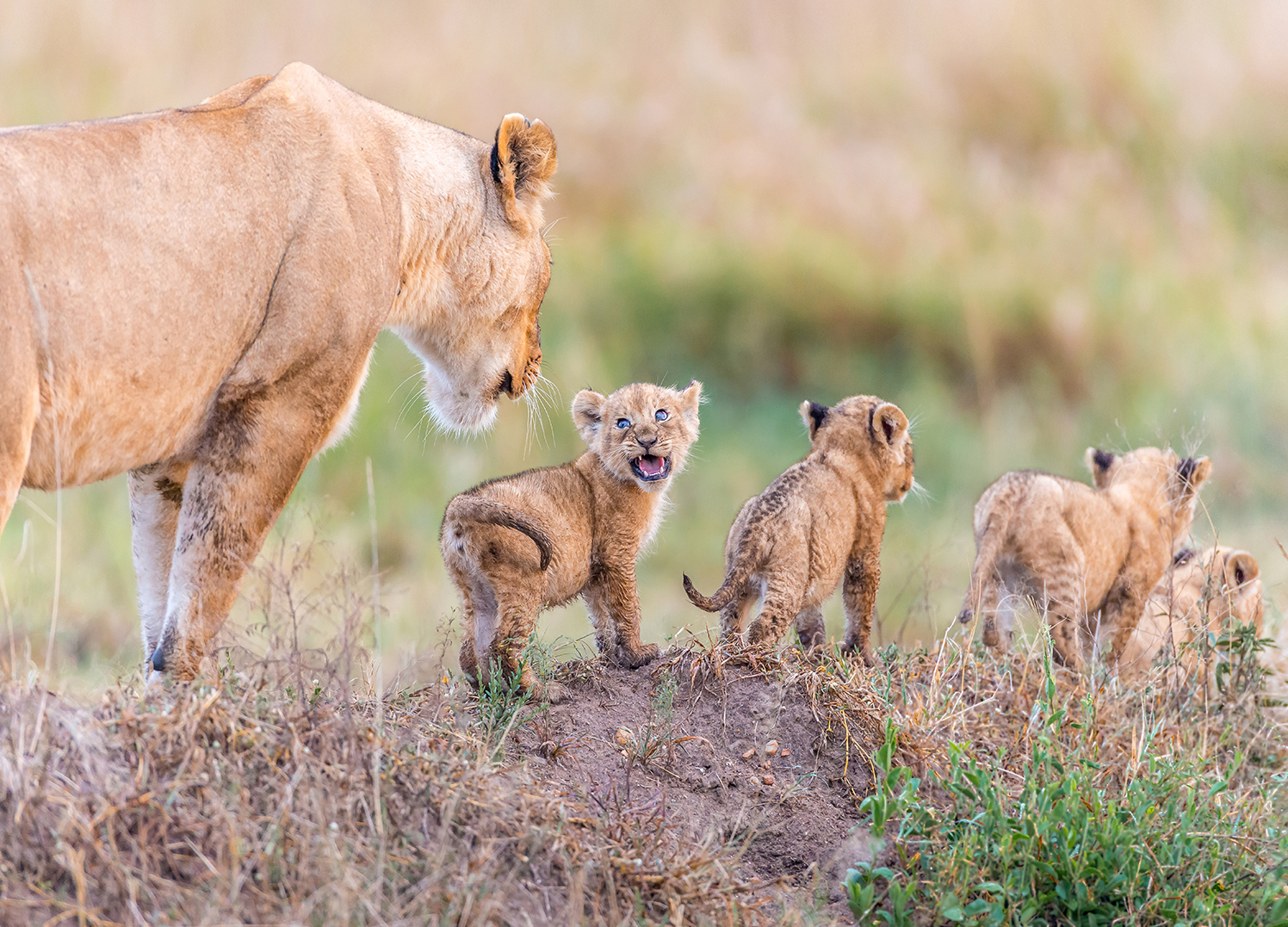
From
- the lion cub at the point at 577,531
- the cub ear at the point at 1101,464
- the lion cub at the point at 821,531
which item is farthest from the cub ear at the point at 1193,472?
the lion cub at the point at 577,531

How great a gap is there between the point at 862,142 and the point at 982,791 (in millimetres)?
12283

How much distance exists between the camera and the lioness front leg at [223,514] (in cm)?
426

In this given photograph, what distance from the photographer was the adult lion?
12.8 feet

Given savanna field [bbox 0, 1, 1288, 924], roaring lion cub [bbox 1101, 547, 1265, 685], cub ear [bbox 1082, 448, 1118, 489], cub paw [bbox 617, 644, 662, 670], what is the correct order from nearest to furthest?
savanna field [bbox 0, 1, 1288, 924]
cub paw [bbox 617, 644, 662, 670]
roaring lion cub [bbox 1101, 547, 1265, 685]
cub ear [bbox 1082, 448, 1118, 489]

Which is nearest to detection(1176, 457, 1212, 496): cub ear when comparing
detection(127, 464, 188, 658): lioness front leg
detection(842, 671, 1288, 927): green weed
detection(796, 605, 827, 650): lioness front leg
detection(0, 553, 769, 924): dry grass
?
detection(796, 605, 827, 650): lioness front leg

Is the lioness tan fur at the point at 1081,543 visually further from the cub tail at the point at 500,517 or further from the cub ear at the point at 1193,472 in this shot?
the cub tail at the point at 500,517

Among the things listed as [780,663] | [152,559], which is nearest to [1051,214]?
[780,663]

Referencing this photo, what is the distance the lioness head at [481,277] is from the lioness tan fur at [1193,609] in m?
2.77

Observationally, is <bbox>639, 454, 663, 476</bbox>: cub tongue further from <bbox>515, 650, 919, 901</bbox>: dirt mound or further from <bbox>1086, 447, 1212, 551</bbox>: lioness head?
<bbox>1086, 447, 1212, 551</bbox>: lioness head

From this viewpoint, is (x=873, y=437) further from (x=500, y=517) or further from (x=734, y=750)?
(x=500, y=517)

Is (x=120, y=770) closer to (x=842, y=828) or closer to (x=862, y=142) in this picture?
(x=842, y=828)

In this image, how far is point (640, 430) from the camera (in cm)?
515

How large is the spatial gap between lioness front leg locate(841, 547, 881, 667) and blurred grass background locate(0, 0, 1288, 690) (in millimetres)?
6186

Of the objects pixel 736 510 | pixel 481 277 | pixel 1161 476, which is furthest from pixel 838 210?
pixel 481 277
